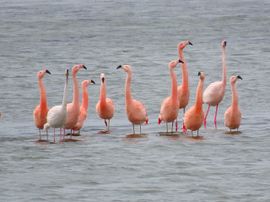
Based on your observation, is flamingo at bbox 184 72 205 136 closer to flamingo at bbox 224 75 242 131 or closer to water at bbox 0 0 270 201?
water at bbox 0 0 270 201

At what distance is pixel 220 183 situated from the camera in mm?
11414

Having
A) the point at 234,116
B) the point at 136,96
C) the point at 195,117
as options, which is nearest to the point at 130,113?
the point at 195,117

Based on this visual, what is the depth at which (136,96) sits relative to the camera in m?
17.4

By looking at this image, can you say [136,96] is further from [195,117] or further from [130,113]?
[195,117]

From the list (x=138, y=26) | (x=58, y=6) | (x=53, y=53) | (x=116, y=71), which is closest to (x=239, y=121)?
(x=116, y=71)

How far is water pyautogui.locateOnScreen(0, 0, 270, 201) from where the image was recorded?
11391 mm

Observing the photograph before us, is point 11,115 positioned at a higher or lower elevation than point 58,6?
lower

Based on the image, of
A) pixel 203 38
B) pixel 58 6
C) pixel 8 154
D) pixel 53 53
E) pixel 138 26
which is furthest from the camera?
pixel 58 6

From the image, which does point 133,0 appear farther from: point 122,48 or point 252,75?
point 252,75

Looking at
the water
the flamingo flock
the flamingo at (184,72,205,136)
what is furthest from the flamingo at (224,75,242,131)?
the flamingo at (184,72,205,136)

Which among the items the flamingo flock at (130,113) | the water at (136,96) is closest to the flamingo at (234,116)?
the flamingo flock at (130,113)

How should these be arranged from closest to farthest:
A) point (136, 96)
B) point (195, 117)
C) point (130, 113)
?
1. point (195, 117)
2. point (130, 113)
3. point (136, 96)

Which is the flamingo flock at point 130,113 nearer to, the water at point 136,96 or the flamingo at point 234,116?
the flamingo at point 234,116

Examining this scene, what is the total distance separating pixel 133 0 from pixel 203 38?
11.9 meters
